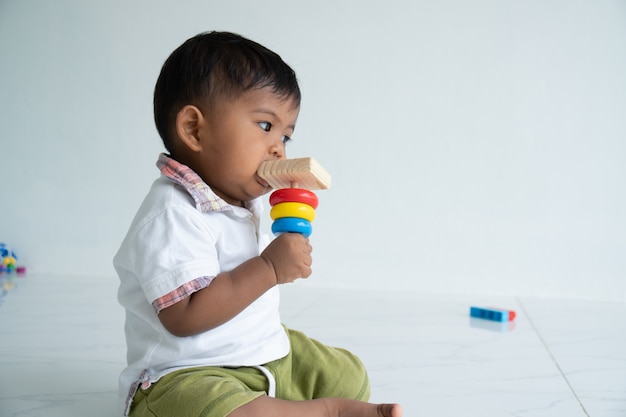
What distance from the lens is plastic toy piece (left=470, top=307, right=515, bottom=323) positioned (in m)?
1.58

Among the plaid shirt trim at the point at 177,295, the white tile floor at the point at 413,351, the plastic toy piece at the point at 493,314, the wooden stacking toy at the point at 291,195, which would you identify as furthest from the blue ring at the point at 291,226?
the plastic toy piece at the point at 493,314

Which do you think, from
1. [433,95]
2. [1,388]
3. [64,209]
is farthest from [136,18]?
[1,388]

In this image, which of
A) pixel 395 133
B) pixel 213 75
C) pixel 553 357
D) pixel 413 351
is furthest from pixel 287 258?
pixel 395 133

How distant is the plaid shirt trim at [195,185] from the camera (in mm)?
759

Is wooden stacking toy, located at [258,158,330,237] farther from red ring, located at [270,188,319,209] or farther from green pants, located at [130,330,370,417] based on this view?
green pants, located at [130,330,370,417]

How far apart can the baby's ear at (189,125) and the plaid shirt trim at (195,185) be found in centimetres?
3

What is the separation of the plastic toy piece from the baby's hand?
0.98m

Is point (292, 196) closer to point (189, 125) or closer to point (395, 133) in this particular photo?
point (189, 125)

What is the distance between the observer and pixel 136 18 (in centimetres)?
232

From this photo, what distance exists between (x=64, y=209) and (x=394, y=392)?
70.8 inches

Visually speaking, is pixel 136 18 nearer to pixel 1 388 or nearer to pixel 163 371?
pixel 1 388

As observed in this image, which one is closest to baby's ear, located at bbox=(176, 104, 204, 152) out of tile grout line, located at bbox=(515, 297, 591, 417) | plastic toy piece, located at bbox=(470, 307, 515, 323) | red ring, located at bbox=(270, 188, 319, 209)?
red ring, located at bbox=(270, 188, 319, 209)

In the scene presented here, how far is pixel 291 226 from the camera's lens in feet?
2.53

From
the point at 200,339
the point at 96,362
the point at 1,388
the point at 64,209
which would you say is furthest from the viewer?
the point at 64,209
